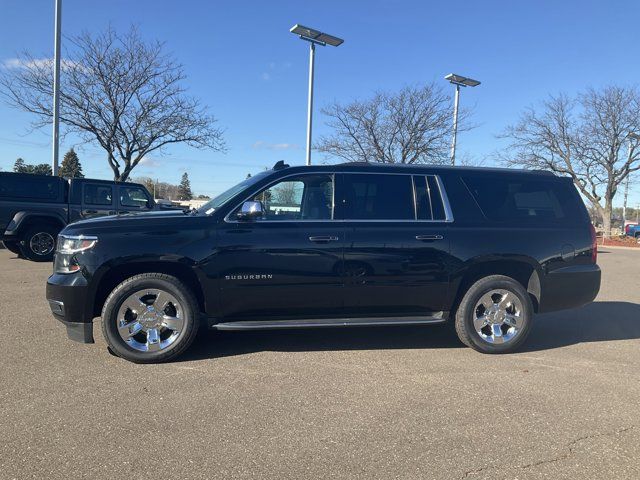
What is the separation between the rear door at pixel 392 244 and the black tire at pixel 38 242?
8.88 m

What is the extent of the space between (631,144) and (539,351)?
27.7 meters

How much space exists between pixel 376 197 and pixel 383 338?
1.63 m

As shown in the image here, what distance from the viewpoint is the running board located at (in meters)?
4.47

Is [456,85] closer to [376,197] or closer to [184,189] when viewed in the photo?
[376,197]

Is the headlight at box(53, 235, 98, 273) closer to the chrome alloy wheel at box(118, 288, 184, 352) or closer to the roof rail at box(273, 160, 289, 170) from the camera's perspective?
the chrome alloy wheel at box(118, 288, 184, 352)

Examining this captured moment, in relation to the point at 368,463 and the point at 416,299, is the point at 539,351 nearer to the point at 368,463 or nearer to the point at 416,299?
the point at 416,299

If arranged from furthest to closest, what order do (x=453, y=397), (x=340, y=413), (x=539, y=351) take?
1. (x=539, y=351)
2. (x=453, y=397)
3. (x=340, y=413)

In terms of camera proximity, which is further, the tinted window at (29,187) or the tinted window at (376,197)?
the tinted window at (29,187)

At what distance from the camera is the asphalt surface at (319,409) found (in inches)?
110

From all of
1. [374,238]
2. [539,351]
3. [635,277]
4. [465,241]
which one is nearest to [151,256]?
[374,238]

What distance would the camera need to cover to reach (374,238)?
185 inches

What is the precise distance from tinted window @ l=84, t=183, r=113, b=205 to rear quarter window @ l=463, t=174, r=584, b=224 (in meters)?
9.47

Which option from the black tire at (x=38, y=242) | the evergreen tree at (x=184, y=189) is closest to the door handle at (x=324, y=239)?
the black tire at (x=38, y=242)

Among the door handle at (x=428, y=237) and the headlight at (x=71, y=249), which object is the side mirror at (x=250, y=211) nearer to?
the headlight at (x=71, y=249)
